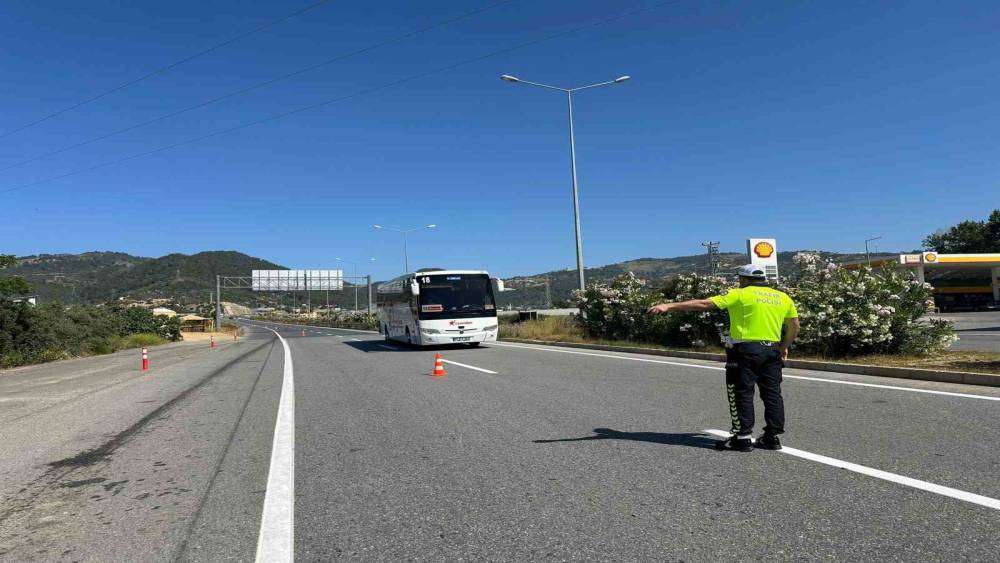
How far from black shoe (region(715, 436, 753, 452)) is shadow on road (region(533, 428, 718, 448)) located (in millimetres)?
125

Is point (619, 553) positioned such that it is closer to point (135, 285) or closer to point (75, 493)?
point (75, 493)

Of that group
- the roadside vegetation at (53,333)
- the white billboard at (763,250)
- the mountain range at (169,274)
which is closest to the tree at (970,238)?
the mountain range at (169,274)

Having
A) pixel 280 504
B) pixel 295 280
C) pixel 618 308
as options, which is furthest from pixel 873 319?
pixel 295 280

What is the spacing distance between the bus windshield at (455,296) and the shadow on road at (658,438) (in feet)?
49.9

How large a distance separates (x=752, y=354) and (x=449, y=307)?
16491 millimetres

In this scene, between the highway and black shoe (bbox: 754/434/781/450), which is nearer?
the highway

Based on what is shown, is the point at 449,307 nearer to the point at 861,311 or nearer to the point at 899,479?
the point at 861,311

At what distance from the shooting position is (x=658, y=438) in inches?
250

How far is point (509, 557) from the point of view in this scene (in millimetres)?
3514

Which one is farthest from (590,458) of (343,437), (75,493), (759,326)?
(75,493)

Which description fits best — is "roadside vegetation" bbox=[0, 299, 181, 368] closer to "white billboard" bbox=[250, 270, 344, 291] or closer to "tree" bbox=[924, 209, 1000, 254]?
"white billboard" bbox=[250, 270, 344, 291]

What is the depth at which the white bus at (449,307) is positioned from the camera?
21.5 metres

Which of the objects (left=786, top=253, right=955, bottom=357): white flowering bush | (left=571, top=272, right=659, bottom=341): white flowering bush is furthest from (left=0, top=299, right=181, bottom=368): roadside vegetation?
(left=786, top=253, right=955, bottom=357): white flowering bush

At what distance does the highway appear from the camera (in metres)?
3.72
